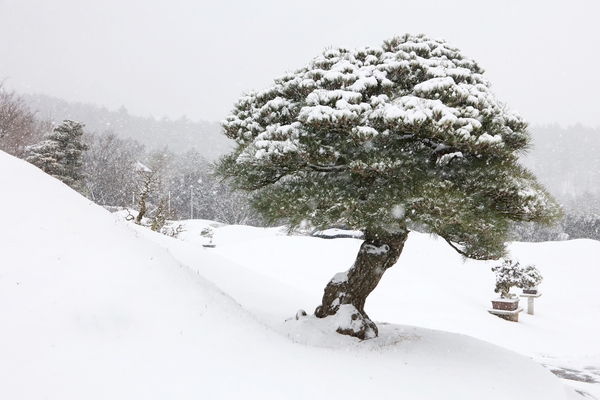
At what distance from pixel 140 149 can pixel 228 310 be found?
61164 mm

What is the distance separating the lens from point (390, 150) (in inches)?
218

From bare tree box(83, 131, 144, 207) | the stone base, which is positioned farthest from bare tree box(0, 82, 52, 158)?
the stone base

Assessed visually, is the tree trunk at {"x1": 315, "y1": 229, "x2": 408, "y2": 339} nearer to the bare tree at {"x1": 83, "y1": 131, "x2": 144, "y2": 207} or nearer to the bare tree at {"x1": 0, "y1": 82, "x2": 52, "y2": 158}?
the bare tree at {"x1": 0, "y1": 82, "x2": 52, "y2": 158}

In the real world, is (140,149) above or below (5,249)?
above

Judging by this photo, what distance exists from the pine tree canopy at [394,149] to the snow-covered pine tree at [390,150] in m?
0.02

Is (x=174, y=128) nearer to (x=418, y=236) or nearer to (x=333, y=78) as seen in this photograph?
(x=418, y=236)

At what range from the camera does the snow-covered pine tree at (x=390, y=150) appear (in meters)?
5.20

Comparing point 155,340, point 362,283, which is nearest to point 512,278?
point 362,283

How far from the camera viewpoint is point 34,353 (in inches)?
130

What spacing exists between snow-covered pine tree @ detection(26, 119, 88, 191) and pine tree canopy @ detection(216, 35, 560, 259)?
64.4ft

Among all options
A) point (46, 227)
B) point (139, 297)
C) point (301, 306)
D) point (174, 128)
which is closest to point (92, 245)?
point (46, 227)

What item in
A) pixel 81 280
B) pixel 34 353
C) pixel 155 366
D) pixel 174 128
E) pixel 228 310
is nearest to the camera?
pixel 34 353

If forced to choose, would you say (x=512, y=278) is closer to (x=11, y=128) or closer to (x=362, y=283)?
(x=362, y=283)

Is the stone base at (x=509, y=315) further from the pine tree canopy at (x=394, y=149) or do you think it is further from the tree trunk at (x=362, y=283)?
the tree trunk at (x=362, y=283)
